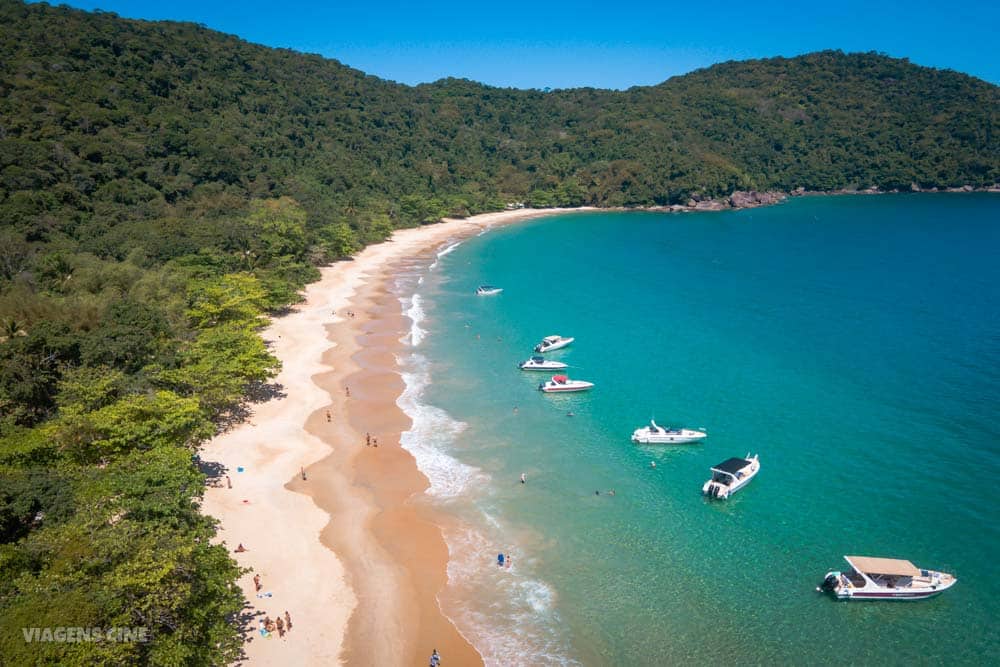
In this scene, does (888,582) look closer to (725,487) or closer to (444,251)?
(725,487)

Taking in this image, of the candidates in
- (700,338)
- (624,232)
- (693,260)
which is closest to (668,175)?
(624,232)

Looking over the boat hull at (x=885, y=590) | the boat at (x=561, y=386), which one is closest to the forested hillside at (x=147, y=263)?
the boat at (x=561, y=386)

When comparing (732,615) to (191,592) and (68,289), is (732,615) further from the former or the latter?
(68,289)

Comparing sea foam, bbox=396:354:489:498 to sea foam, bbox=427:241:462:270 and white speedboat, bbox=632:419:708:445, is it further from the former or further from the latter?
sea foam, bbox=427:241:462:270

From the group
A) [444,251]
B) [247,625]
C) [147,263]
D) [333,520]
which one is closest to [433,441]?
[333,520]

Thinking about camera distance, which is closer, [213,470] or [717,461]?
[213,470]

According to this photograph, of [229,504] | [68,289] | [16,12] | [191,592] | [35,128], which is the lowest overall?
[229,504]

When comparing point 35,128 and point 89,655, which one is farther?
point 35,128
